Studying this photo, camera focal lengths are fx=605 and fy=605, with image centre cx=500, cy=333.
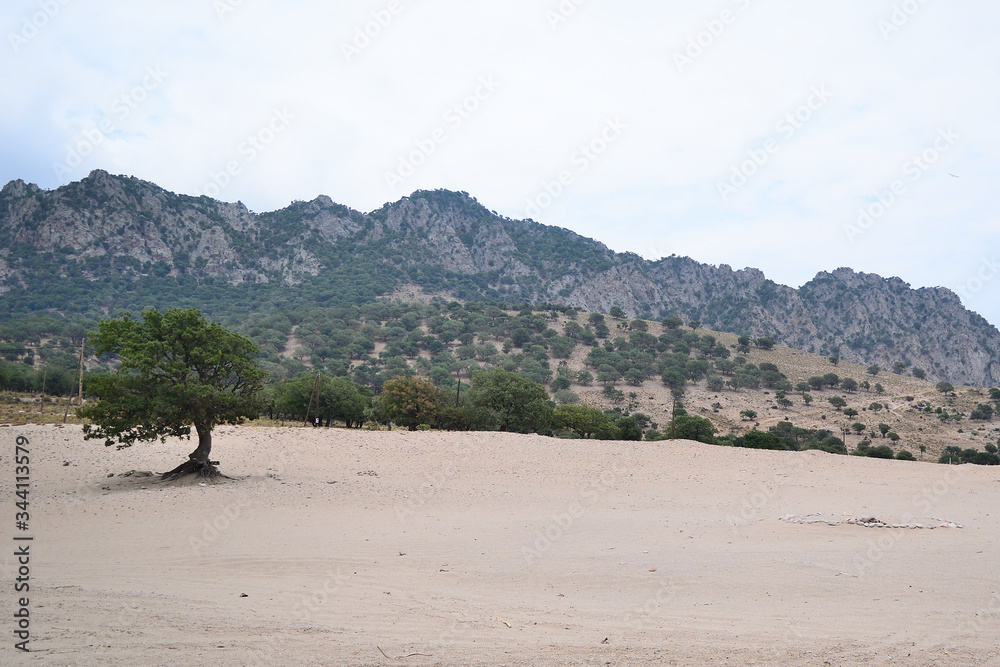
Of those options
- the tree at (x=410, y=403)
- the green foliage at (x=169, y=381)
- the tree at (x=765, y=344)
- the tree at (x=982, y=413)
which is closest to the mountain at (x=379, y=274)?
the tree at (x=765, y=344)

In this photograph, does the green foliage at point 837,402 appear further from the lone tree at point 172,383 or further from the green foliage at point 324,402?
the lone tree at point 172,383

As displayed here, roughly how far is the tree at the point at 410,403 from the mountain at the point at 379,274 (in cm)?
9902

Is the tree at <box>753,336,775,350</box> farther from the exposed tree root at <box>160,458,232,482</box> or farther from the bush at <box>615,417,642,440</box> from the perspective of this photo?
the exposed tree root at <box>160,458,232,482</box>

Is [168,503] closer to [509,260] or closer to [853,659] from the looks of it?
[853,659]

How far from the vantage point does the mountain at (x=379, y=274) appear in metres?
126

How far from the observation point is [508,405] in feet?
109

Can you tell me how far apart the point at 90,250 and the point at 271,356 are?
248ft

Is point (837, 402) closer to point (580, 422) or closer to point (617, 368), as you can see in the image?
point (617, 368)

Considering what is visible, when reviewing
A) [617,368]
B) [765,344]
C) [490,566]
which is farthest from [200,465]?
[765,344]

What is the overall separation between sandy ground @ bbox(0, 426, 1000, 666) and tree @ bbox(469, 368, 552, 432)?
35.6ft

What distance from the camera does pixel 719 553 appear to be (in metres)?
11.2

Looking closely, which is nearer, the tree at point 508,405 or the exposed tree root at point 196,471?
the exposed tree root at point 196,471

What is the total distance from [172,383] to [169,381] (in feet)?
0.43

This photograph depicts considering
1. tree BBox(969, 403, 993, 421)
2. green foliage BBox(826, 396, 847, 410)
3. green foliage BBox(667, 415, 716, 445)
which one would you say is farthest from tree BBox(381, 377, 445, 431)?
tree BBox(969, 403, 993, 421)
